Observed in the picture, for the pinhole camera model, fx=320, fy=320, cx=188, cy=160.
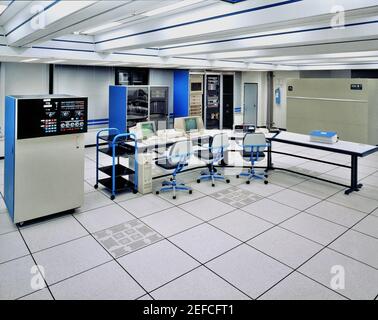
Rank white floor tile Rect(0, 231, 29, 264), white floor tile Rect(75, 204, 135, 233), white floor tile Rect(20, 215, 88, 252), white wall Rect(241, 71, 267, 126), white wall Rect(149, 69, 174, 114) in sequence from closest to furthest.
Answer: white floor tile Rect(0, 231, 29, 264) < white floor tile Rect(20, 215, 88, 252) < white floor tile Rect(75, 204, 135, 233) < white wall Rect(149, 69, 174, 114) < white wall Rect(241, 71, 267, 126)

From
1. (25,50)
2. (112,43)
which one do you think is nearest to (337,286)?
(112,43)

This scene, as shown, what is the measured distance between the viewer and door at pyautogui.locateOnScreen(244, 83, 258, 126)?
11250mm

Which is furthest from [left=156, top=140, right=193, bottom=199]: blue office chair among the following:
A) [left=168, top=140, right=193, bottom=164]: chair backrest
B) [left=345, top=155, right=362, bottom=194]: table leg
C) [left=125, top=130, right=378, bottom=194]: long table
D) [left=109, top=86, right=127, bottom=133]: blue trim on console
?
[left=109, top=86, right=127, bottom=133]: blue trim on console

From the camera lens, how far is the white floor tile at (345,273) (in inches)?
105

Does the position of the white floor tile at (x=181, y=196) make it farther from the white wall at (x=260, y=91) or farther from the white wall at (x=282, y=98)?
the white wall at (x=282, y=98)

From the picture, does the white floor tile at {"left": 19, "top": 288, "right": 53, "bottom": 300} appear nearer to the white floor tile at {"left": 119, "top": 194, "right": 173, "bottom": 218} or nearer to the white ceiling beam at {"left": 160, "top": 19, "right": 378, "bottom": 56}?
the white floor tile at {"left": 119, "top": 194, "right": 173, "bottom": 218}

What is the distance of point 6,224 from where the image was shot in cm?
385

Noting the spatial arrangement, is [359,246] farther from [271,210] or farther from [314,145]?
[314,145]

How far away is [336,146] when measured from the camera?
5.31 meters

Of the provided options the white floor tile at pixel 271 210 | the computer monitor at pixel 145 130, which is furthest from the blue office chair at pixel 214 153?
the white floor tile at pixel 271 210

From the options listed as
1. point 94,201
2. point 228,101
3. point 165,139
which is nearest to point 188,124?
point 165,139

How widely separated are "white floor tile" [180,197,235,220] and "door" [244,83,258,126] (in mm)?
7252

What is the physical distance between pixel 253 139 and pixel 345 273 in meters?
2.97

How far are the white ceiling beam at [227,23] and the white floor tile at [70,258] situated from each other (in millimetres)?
2356
